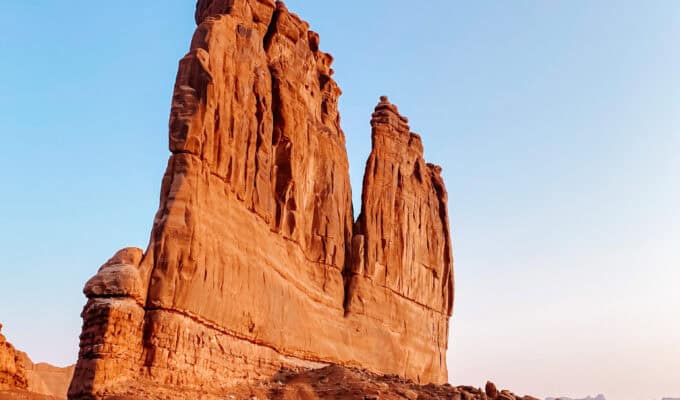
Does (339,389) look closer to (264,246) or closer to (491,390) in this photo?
(264,246)

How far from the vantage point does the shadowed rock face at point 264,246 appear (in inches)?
854

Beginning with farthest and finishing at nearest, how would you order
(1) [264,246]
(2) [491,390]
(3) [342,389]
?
(2) [491,390] → (1) [264,246] → (3) [342,389]

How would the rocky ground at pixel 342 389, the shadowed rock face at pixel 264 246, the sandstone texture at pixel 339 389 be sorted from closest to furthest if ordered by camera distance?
the shadowed rock face at pixel 264 246
the sandstone texture at pixel 339 389
the rocky ground at pixel 342 389

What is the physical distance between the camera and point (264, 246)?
29.1 m

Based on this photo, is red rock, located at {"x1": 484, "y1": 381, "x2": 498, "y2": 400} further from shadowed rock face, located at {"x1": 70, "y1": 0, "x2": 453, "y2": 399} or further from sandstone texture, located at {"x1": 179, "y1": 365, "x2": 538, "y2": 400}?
shadowed rock face, located at {"x1": 70, "y1": 0, "x2": 453, "y2": 399}

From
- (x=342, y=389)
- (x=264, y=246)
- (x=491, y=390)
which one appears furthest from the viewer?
(x=491, y=390)

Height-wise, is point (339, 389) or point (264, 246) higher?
point (264, 246)

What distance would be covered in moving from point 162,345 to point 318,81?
20.3 meters

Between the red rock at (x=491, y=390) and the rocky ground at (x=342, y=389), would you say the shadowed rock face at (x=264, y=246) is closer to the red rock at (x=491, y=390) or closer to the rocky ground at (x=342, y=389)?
the rocky ground at (x=342, y=389)

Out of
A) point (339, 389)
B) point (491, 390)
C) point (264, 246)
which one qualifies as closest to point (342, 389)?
point (339, 389)

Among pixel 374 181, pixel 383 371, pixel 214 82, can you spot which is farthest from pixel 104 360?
pixel 374 181

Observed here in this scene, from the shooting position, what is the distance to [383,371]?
4000 centimetres

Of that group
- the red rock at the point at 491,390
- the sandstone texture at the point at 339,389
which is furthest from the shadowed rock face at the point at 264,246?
the red rock at the point at 491,390

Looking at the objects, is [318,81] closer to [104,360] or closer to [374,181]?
→ [374,181]
